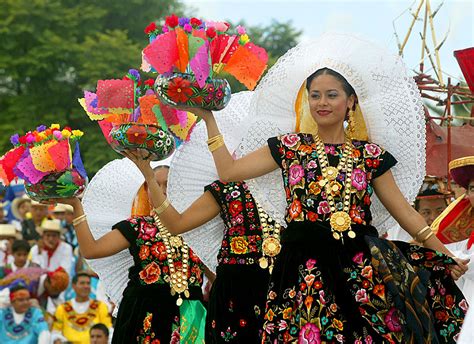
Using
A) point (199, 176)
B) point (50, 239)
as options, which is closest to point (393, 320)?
point (199, 176)

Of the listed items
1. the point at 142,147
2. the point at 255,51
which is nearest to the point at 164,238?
the point at 142,147

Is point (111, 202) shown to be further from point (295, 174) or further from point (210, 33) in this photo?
point (295, 174)

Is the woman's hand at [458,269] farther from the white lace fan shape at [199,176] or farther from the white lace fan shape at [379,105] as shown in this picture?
the white lace fan shape at [199,176]

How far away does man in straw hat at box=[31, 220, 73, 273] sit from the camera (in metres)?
12.2

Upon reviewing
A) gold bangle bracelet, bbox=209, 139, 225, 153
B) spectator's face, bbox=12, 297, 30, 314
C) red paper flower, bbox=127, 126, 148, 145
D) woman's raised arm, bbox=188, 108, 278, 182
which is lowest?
spectator's face, bbox=12, 297, 30, 314

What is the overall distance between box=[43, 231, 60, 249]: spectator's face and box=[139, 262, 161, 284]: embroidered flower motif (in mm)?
6129

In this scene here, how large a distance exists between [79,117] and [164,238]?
20.1m

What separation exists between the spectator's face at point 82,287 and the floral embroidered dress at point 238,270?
16.3 ft

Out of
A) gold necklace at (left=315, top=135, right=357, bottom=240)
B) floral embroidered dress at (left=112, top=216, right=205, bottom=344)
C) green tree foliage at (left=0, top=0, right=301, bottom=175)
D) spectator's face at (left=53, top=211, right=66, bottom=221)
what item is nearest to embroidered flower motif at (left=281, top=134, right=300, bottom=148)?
gold necklace at (left=315, top=135, right=357, bottom=240)

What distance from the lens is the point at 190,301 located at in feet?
20.7

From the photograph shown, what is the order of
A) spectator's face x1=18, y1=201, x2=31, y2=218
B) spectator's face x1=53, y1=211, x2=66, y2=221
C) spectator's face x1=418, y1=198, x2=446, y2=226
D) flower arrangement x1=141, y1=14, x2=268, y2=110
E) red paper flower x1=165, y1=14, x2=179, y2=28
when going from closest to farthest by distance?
flower arrangement x1=141, y1=14, x2=268, y2=110, red paper flower x1=165, y1=14, x2=179, y2=28, spectator's face x1=418, y1=198, x2=446, y2=226, spectator's face x1=53, y1=211, x2=66, y2=221, spectator's face x1=18, y1=201, x2=31, y2=218

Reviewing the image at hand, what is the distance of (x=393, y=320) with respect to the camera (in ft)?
15.2

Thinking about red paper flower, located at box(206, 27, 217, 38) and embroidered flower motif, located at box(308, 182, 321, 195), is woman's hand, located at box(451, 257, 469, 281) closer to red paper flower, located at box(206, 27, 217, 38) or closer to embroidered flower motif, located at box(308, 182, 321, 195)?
embroidered flower motif, located at box(308, 182, 321, 195)

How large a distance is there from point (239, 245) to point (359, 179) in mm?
1133
